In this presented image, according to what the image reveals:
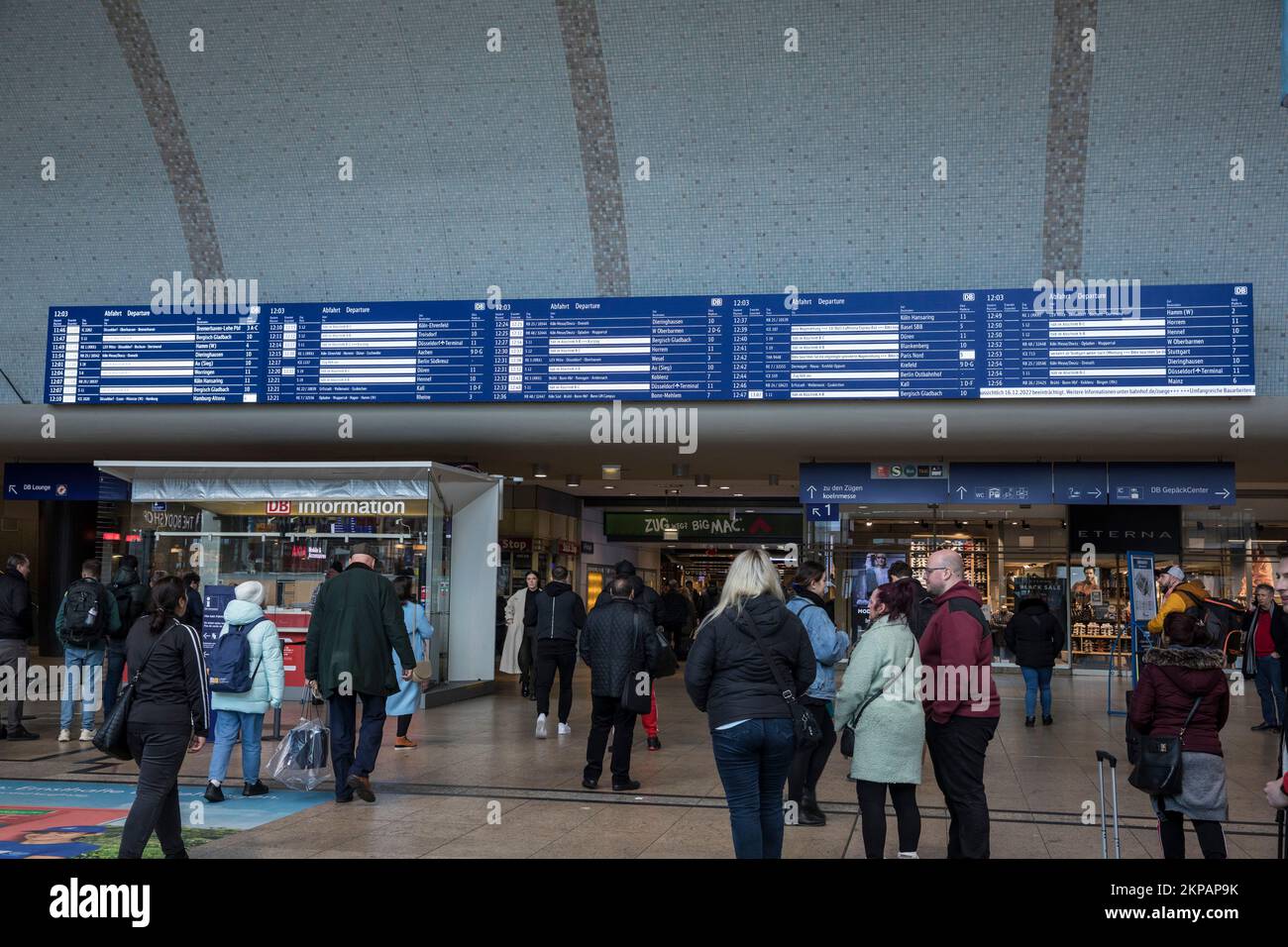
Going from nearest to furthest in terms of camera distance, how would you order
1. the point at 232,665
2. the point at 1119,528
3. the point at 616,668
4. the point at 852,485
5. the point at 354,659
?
the point at 354,659 < the point at 232,665 < the point at 616,668 < the point at 852,485 < the point at 1119,528

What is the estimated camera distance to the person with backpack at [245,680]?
749cm

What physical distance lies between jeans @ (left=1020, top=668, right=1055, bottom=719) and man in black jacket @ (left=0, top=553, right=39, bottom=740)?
31.3 ft

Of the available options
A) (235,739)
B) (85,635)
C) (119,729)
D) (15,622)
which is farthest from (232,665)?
(15,622)

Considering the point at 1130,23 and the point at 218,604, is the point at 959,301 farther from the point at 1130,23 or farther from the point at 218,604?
the point at 218,604

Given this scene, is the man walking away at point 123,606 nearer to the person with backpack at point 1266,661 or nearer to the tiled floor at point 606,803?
the tiled floor at point 606,803

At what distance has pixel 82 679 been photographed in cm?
1012

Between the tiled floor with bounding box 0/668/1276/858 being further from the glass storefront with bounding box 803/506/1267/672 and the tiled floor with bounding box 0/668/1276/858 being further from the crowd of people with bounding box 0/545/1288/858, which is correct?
the glass storefront with bounding box 803/506/1267/672

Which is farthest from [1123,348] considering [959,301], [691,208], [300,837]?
[300,837]

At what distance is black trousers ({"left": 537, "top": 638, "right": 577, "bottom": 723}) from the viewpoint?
10273 mm

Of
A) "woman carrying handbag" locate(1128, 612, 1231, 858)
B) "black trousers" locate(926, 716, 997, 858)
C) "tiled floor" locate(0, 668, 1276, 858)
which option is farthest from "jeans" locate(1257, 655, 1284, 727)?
"black trousers" locate(926, 716, 997, 858)

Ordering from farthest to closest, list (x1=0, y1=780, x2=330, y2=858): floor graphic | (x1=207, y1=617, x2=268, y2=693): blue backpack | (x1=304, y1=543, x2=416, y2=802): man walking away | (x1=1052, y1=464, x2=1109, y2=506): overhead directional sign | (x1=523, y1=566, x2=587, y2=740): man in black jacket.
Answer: (x1=1052, y1=464, x2=1109, y2=506): overhead directional sign, (x1=523, y1=566, x2=587, y2=740): man in black jacket, (x1=207, y1=617, x2=268, y2=693): blue backpack, (x1=304, y1=543, x2=416, y2=802): man walking away, (x1=0, y1=780, x2=330, y2=858): floor graphic

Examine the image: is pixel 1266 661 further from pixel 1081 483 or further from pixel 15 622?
pixel 15 622

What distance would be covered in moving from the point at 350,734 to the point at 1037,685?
311 inches
